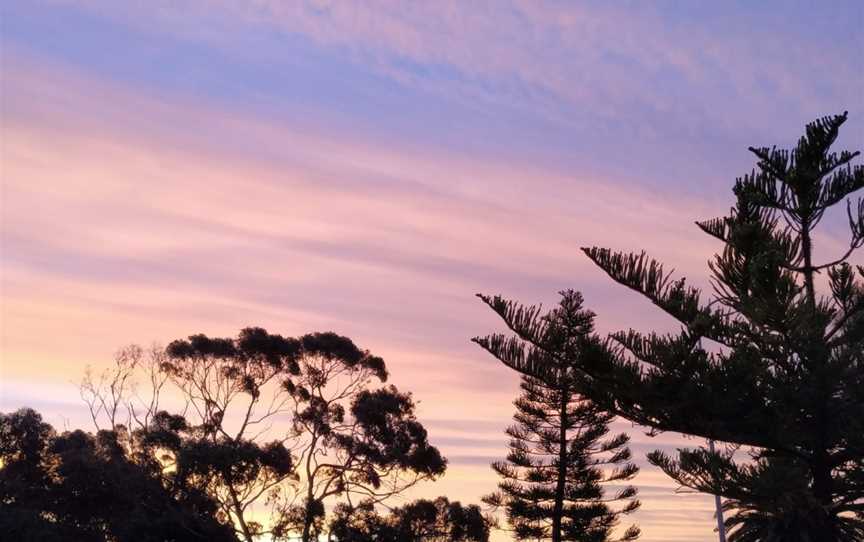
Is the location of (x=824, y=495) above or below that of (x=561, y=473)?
below

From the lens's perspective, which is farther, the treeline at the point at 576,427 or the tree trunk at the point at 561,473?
the tree trunk at the point at 561,473

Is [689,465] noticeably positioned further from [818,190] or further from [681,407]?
[818,190]

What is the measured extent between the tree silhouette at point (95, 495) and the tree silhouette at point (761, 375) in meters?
23.1

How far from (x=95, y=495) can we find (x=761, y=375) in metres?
26.8

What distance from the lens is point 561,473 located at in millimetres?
33625

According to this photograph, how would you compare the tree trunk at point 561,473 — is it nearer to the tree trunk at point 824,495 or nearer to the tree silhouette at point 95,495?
the tree silhouette at point 95,495

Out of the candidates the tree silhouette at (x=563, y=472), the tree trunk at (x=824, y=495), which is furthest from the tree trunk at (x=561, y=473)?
the tree trunk at (x=824, y=495)

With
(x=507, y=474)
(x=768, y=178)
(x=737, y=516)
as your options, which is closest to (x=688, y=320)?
(x=768, y=178)

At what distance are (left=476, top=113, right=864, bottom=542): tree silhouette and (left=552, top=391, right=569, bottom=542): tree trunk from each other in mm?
20717

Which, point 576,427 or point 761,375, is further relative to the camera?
point 576,427

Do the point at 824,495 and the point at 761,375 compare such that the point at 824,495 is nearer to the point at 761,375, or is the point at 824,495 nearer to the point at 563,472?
the point at 761,375

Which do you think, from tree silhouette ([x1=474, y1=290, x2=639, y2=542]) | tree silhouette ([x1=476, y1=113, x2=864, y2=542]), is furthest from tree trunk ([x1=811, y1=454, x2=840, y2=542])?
tree silhouette ([x1=474, y1=290, x2=639, y2=542])

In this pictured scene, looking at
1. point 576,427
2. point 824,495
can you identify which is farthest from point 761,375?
point 576,427

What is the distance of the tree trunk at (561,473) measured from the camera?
3344 centimetres
